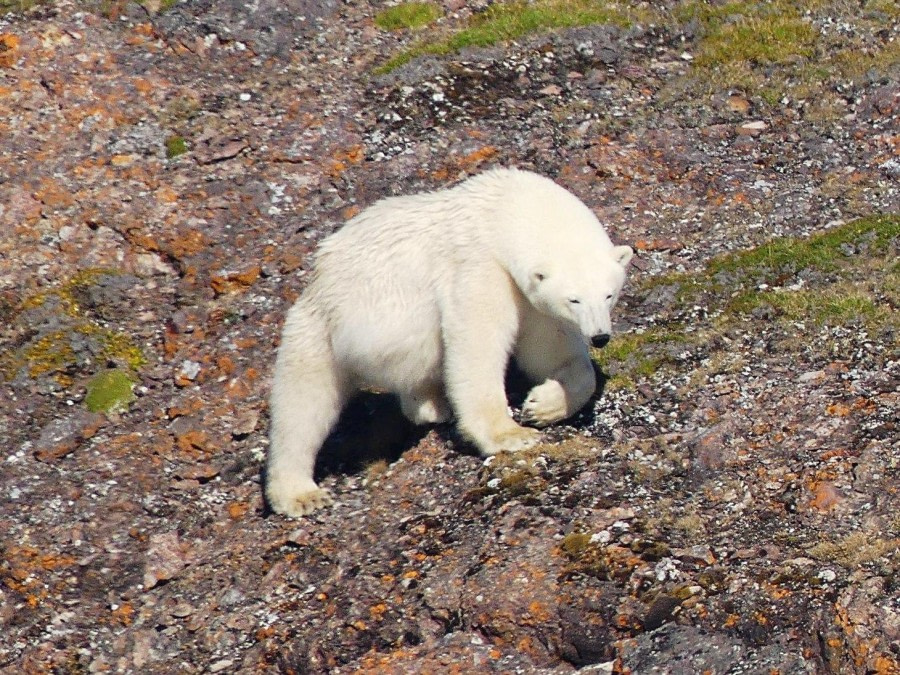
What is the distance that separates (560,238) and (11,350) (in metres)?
4.90

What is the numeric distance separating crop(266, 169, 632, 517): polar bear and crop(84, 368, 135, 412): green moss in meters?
1.86

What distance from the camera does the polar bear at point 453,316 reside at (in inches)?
296

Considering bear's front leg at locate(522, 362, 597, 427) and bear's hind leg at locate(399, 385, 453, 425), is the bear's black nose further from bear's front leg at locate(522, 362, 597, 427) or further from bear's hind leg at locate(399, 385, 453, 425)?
bear's hind leg at locate(399, 385, 453, 425)

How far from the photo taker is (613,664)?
6.05 meters

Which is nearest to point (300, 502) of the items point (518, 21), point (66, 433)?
point (66, 433)

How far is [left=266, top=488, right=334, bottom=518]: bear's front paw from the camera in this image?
805 centimetres

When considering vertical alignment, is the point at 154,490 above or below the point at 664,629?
below

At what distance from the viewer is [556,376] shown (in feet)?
26.2

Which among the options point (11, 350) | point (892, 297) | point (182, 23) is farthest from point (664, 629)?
point (182, 23)

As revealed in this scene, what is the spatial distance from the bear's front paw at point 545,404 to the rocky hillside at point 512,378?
0.49ft

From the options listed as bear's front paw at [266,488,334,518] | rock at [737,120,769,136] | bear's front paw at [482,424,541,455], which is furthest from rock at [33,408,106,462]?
rock at [737,120,769,136]

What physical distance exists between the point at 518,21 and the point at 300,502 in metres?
6.82

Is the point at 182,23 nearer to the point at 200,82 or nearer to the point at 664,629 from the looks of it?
the point at 200,82

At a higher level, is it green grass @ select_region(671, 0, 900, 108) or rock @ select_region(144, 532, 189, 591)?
green grass @ select_region(671, 0, 900, 108)
